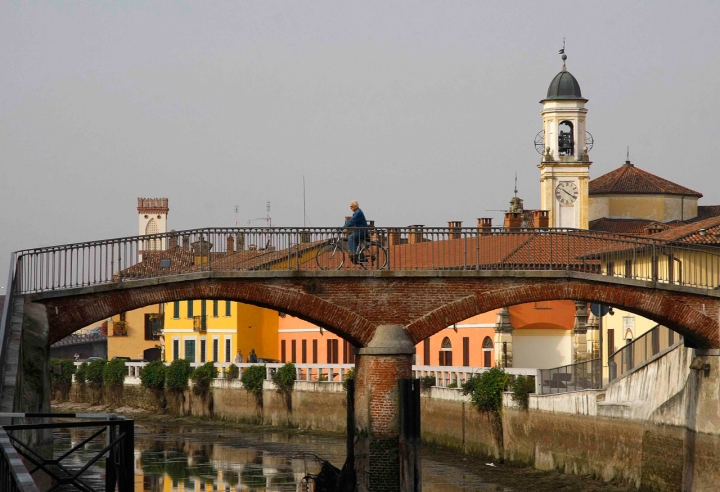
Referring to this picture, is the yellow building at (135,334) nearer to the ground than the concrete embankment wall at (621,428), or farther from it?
farther from it

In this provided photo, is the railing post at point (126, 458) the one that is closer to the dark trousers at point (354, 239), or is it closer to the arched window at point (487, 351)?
the dark trousers at point (354, 239)

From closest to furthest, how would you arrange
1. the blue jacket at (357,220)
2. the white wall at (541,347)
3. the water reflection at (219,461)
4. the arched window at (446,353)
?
the blue jacket at (357,220), the water reflection at (219,461), the white wall at (541,347), the arched window at (446,353)

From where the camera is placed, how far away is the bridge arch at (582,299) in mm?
28219

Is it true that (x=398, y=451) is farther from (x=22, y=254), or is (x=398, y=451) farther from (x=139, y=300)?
(x=22, y=254)

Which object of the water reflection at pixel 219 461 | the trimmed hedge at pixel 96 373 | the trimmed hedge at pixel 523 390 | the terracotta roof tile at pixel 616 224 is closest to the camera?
the water reflection at pixel 219 461

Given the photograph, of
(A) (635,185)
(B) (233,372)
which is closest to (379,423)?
(B) (233,372)

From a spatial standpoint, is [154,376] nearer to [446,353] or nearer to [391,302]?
[446,353]

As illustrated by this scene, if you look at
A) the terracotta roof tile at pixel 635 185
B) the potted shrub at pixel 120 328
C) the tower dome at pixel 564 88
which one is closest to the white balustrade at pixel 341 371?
the potted shrub at pixel 120 328

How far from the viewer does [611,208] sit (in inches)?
2968

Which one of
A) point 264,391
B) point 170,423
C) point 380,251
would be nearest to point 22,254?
point 380,251

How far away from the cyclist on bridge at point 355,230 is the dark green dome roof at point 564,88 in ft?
144

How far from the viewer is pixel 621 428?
30.1 metres

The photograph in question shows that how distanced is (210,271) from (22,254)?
148 inches

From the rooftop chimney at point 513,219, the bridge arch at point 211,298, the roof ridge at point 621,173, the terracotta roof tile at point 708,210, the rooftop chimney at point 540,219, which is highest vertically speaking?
the roof ridge at point 621,173
